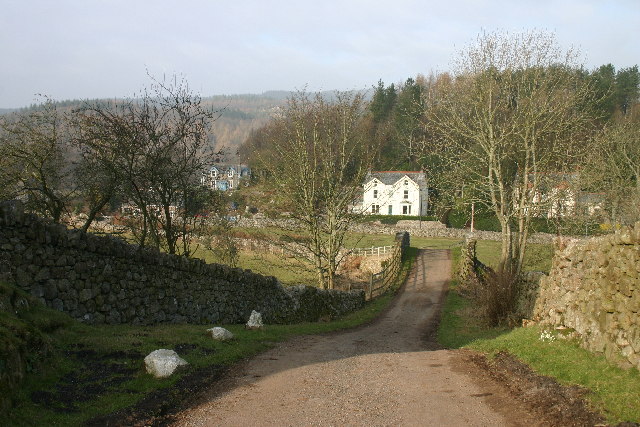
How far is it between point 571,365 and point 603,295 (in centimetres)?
153

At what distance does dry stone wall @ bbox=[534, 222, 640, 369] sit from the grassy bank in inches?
11.6

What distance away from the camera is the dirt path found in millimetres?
7398

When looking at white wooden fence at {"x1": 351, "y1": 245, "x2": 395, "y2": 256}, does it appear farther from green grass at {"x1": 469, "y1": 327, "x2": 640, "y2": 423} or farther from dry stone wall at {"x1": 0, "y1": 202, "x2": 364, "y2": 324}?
green grass at {"x1": 469, "y1": 327, "x2": 640, "y2": 423}

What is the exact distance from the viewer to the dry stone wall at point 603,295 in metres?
8.84

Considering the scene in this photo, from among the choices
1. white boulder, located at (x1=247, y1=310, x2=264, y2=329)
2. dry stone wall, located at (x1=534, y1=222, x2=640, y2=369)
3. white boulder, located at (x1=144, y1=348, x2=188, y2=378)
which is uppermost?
dry stone wall, located at (x1=534, y1=222, x2=640, y2=369)

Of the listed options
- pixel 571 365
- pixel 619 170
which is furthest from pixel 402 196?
pixel 571 365

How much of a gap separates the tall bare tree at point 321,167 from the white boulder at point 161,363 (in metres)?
19.7

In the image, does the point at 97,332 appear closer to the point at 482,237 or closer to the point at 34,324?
the point at 34,324

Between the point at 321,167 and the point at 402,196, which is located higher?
the point at 321,167

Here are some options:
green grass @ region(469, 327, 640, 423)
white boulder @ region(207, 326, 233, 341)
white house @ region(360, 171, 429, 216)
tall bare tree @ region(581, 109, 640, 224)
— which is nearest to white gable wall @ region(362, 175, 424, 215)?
white house @ region(360, 171, 429, 216)

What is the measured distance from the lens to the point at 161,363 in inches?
336

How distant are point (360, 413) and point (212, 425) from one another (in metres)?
2.05

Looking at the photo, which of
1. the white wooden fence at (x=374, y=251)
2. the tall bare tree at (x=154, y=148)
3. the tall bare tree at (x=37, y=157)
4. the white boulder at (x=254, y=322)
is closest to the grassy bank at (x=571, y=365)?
the white boulder at (x=254, y=322)

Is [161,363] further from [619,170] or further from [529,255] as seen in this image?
[619,170]
